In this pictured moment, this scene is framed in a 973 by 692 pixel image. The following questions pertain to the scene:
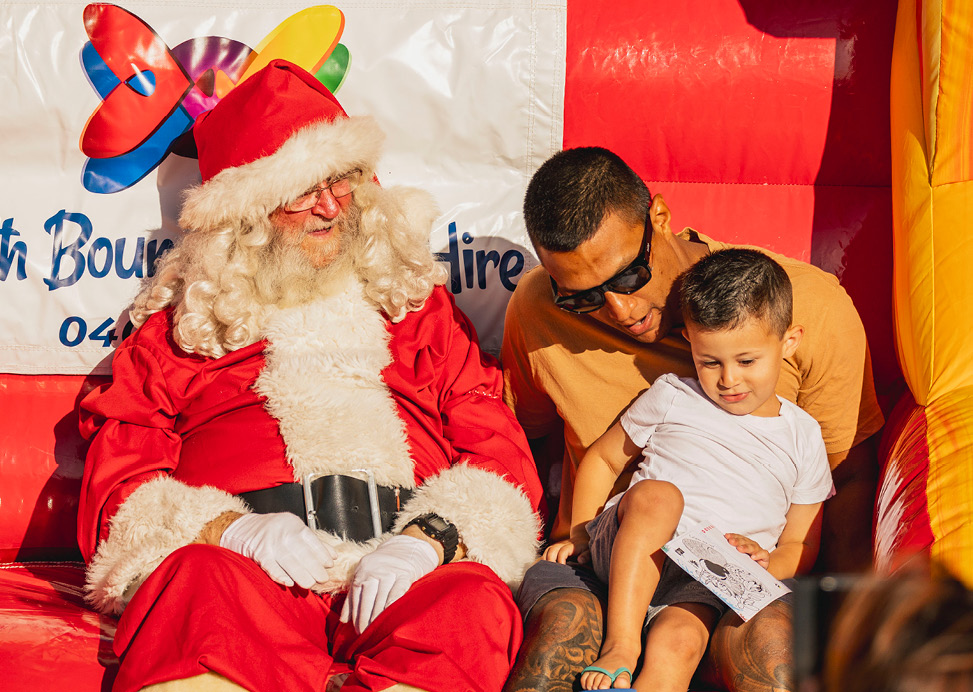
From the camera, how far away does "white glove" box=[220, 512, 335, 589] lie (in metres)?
2.10

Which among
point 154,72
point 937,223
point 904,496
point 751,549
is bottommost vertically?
point 751,549

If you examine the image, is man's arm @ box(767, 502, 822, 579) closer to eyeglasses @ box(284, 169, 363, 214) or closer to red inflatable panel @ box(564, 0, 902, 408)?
red inflatable panel @ box(564, 0, 902, 408)

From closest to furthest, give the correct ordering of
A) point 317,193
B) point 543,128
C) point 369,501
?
point 369,501 → point 317,193 → point 543,128

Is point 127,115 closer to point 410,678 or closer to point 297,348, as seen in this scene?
point 297,348

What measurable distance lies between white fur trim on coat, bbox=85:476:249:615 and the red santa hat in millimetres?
788

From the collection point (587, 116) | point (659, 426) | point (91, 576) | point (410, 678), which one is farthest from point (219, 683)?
point (587, 116)

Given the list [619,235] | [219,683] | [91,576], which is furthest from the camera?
[91,576]

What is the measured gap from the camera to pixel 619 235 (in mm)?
2150

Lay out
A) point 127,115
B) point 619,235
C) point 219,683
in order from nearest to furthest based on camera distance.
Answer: point 219,683, point 619,235, point 127,115

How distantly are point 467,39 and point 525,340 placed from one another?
1.06 meters

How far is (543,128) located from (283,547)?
1616 millimetres

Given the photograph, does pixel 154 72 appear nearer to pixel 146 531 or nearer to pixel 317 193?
pixel 317 193

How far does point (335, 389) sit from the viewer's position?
2.50 m

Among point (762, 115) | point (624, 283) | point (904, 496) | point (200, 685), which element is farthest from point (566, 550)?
point (762, 115)
